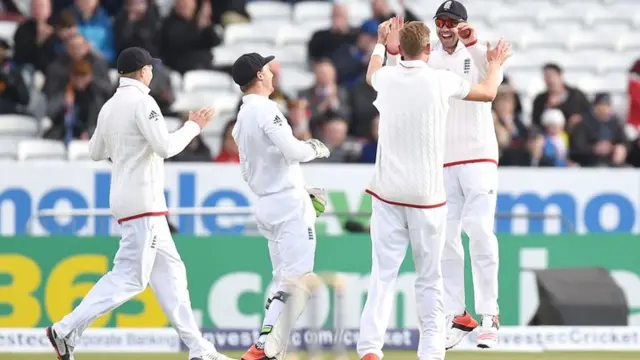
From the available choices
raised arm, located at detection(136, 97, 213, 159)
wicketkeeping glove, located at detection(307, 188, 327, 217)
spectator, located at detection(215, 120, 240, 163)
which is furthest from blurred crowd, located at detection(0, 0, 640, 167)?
raised arm, located at detection(136, 97, 213, 159)

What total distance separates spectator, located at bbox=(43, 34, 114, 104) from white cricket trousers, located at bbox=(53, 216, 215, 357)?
6564 mm

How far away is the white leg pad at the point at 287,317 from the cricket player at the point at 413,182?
0.61 m

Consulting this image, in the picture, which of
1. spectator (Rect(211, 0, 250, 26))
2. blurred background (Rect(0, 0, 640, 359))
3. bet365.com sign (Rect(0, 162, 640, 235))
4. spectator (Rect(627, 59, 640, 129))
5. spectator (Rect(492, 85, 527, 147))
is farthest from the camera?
spectator (Rect(211, 0, 250, 26))

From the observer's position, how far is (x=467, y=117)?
40.5ft

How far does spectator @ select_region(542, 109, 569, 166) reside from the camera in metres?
18.8

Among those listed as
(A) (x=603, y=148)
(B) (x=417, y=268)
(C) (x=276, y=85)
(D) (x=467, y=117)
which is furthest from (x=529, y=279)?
(B) (x=417, y=268)

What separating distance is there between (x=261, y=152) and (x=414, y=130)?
50.6 inches

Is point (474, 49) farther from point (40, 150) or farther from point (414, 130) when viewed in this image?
point (40, 150)

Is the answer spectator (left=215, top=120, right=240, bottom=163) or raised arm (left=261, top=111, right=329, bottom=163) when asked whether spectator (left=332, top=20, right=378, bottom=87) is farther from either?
raised arm (left=261, top=111, right=329, bottom=163)

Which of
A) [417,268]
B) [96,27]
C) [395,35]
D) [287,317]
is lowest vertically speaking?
[287,317]

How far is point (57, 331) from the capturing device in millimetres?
12031

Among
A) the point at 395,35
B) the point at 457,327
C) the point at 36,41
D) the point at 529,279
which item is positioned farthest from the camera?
the point at 36,41

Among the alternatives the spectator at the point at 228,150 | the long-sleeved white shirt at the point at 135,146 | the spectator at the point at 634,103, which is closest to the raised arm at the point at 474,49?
the long-sleeved white shirt at the point at 135,146

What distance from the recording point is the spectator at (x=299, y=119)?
1781 cm
